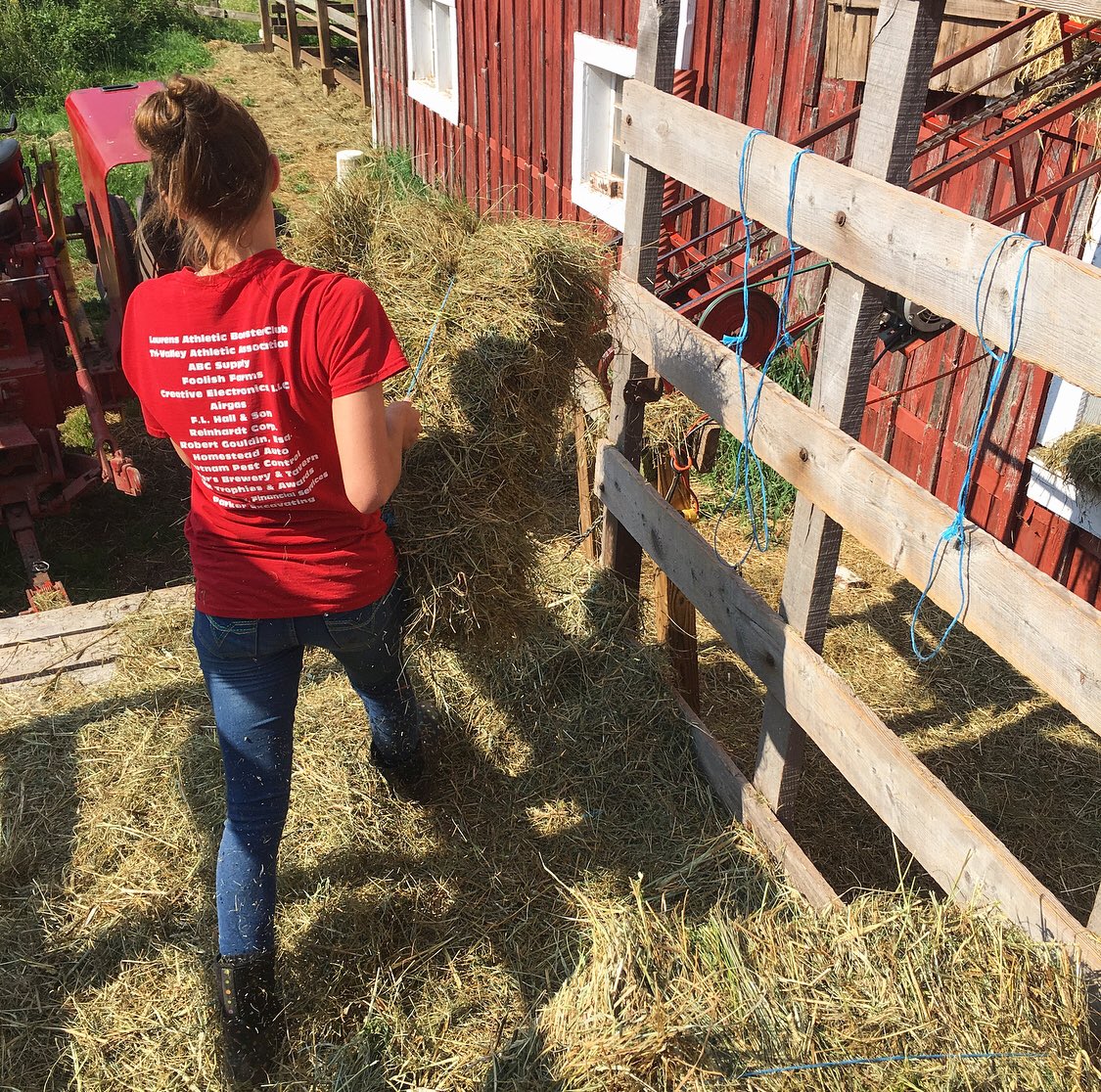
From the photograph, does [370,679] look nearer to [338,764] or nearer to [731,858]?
[338,764]

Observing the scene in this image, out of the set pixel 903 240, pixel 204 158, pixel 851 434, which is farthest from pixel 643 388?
pixel 204 158

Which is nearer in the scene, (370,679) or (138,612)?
(370,679)

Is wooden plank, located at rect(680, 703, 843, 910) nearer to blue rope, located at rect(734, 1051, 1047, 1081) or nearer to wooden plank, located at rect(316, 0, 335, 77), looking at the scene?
blue rope, located at rect(734, 1051, 1047, 1081)

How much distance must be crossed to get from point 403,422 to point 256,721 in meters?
0.82

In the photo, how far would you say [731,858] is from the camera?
3.30 metres

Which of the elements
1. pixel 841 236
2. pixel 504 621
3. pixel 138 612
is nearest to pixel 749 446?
pixel 841 236

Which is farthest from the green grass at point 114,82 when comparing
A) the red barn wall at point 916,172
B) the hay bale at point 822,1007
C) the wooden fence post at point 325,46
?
the hay bale at point 822,1007

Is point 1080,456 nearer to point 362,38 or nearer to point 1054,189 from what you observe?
point 1054,189

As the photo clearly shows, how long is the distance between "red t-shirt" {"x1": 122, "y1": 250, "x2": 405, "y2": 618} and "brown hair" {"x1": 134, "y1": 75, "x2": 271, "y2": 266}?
109 millimetres

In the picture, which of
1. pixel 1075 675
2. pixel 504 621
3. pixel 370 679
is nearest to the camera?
pixel 1075 675

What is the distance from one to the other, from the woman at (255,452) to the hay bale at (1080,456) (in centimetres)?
300

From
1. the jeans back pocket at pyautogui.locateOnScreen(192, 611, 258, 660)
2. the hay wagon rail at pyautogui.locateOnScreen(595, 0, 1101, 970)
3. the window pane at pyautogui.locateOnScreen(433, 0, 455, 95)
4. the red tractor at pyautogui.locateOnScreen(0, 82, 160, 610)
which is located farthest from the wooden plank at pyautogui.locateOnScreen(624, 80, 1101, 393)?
the window pane at pyautogui.locateOnScreen(433, 0, 455, 95)

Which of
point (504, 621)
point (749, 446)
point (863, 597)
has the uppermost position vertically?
point (749, 446)

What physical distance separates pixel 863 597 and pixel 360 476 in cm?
370
